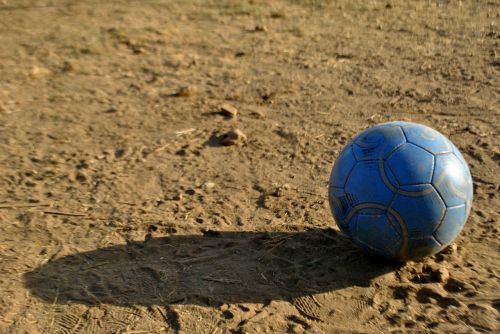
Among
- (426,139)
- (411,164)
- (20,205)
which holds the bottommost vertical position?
(20,205)

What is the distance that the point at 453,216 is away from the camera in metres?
3.77

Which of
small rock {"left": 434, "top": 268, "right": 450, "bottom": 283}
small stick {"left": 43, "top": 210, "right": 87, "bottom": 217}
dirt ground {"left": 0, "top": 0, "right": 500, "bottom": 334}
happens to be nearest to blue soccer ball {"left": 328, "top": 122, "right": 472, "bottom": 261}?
small rock {"left": 434, "top": 268, "right": 450, "bottom": 283}

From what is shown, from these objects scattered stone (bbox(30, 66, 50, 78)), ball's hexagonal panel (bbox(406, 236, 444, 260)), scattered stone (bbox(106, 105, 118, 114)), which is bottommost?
scattered stone (bbox(106, 105, 118, 114))

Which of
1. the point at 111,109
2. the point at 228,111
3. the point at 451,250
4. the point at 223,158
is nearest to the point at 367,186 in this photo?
the point at 451,250

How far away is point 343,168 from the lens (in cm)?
390

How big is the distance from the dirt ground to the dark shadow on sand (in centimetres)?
1

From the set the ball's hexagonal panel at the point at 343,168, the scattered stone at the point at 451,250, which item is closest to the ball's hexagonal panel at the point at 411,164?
the ball's hexagonal panel at the point at 343,168

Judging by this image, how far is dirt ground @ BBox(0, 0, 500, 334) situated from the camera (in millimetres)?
3805

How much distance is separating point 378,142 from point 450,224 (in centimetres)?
64

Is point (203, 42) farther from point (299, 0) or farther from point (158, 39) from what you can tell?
point (299, 0)

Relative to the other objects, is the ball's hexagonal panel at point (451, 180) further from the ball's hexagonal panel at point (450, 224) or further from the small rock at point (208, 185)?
the small rock at point (208, 185)

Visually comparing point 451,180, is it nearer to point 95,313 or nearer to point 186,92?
point 95,313

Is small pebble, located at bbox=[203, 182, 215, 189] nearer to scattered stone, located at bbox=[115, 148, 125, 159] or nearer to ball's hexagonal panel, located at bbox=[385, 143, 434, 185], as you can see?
scattered stone, located at bbox=[115, 148, 125, 159]

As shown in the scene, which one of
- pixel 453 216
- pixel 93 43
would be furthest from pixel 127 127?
pixel 453 216
